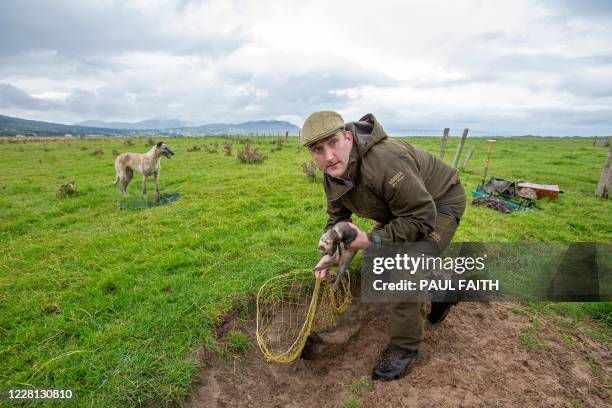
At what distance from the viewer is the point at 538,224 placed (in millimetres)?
7246

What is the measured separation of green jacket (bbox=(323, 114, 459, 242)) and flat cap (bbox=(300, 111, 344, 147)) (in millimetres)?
313

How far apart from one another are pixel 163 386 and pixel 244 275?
1.91m

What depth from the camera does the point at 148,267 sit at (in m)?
5.00

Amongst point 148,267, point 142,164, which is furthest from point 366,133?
point 142,164

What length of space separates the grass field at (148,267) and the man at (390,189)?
178 cm

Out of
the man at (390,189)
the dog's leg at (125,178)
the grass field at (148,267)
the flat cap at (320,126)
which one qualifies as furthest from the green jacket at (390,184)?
the dog's leg at (125,178)

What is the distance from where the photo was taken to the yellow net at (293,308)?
3766 mm

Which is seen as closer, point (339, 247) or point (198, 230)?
point (339, 247)

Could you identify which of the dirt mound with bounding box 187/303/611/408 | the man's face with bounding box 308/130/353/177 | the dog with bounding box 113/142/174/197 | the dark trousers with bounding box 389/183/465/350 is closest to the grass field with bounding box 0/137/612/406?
the dirt mound with bounding box 187/303/611/408

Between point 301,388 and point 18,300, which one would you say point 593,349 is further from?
point 18,300

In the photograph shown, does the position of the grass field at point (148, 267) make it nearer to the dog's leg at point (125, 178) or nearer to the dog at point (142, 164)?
the dog's leg at point (125, 178)

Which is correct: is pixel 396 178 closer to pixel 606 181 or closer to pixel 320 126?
pixel 320 126

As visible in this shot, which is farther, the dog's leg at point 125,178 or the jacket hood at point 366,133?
the dog's leg at point 125,178

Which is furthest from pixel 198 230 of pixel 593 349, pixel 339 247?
pixel 593 349
